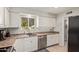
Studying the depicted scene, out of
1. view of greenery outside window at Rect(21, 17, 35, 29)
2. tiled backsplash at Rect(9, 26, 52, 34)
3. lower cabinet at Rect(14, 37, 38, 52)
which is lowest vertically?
lower cabinet at Rect(14, 37, 38, 52)

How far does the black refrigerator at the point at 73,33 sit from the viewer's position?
3.62 ft

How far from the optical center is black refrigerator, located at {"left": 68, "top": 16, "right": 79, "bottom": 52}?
3.62 ft

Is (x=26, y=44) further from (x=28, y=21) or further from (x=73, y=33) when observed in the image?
(x=73, y=33)

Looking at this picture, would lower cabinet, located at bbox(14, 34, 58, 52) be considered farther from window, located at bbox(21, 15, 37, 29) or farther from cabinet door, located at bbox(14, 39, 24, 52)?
window, located at bbox(21, 15, 37, 29)

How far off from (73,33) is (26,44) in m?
0.60

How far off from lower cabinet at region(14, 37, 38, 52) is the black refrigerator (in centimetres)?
44

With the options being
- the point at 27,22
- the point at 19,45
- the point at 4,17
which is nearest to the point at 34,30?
the point at 27,22

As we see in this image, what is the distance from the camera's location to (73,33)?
1.13 metres

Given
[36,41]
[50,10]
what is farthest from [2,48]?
[50,10]

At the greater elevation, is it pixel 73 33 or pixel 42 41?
pixel 73 33

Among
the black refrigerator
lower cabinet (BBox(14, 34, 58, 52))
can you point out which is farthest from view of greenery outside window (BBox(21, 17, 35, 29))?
the black refrigerator

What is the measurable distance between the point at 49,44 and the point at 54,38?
11cm
